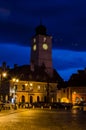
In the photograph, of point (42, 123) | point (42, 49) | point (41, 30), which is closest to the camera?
point (42, 123)

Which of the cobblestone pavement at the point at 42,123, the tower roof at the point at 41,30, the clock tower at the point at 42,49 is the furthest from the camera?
the tower roof at the point at 41,30

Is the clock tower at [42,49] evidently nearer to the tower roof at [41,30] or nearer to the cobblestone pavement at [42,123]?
the tower roof at [41,30]

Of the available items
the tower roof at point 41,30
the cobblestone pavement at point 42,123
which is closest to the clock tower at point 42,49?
the tower roof at point 41,30

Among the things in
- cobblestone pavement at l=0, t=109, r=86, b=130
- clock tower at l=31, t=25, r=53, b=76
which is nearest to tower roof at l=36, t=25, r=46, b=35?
clock tower at l=31, t=25, r=53, b=76

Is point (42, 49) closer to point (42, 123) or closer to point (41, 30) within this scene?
point (41, 30)

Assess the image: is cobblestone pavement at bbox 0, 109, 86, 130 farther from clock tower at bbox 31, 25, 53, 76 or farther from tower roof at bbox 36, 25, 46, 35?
tower roof at bbox 36, 25, 46, 35

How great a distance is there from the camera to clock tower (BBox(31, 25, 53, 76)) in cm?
13325

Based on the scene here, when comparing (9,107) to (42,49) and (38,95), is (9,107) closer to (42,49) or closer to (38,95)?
(38,95)

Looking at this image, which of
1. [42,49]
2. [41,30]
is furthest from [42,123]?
[41,30]

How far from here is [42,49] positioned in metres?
137

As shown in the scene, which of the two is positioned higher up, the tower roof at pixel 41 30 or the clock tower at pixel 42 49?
the tower roof at pixel 41 30

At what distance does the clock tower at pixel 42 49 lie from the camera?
133250mm

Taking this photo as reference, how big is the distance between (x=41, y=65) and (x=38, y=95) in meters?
19.1

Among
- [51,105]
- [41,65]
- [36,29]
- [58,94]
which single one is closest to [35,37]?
[36,29]
